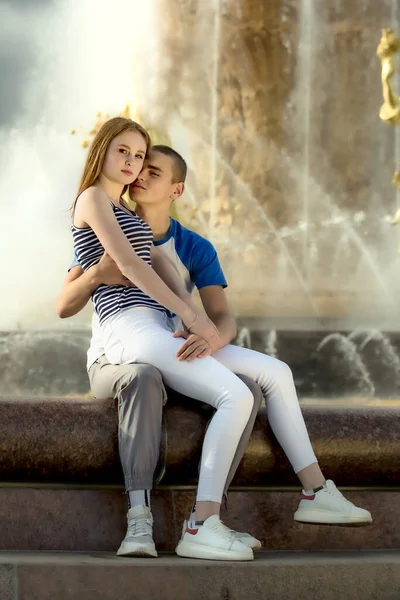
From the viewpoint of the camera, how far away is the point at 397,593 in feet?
6.27

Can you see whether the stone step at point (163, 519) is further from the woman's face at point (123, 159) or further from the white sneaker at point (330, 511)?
the woman's face at point (123, 159)

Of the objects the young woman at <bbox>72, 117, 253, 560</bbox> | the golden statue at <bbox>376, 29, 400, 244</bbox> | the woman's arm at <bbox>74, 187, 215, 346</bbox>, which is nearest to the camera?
the young woman at <bbox>72, 117, 253, 560</bbox>

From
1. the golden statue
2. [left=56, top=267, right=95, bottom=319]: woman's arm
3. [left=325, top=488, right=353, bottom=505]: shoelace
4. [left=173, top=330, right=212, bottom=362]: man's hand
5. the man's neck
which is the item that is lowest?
[left=325, top=488, right=353, bottom=505]: shoelace

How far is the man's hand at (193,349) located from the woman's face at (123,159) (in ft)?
1.46

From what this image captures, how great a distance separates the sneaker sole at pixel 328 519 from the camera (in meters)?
2.05

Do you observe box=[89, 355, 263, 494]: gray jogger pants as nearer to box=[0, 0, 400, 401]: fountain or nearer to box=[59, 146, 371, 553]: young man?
box=[59, 146, 371, 553]: young man

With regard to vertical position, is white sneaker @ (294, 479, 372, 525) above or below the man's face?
below

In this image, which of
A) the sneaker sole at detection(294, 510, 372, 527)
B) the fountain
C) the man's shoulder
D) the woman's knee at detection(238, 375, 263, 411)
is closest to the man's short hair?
the man's shoulder

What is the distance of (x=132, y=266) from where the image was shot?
7.23 ft

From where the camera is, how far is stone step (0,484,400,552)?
2.07 metres

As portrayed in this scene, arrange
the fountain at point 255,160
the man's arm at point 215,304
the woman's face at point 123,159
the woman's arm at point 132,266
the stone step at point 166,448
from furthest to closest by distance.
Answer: the fountain at point 255,160
the man's arm at point 215,304
the woman's face at point 123,159
the woman's arm at point 132,266
the stone step at point 166,448

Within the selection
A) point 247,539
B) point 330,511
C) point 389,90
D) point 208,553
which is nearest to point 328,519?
point 330,511

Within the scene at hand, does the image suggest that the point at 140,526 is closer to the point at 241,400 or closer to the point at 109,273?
the point at 241,400

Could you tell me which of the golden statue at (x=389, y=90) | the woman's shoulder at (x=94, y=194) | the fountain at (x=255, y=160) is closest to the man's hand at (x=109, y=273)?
the woman's shoulder at (x=94, y=194)
